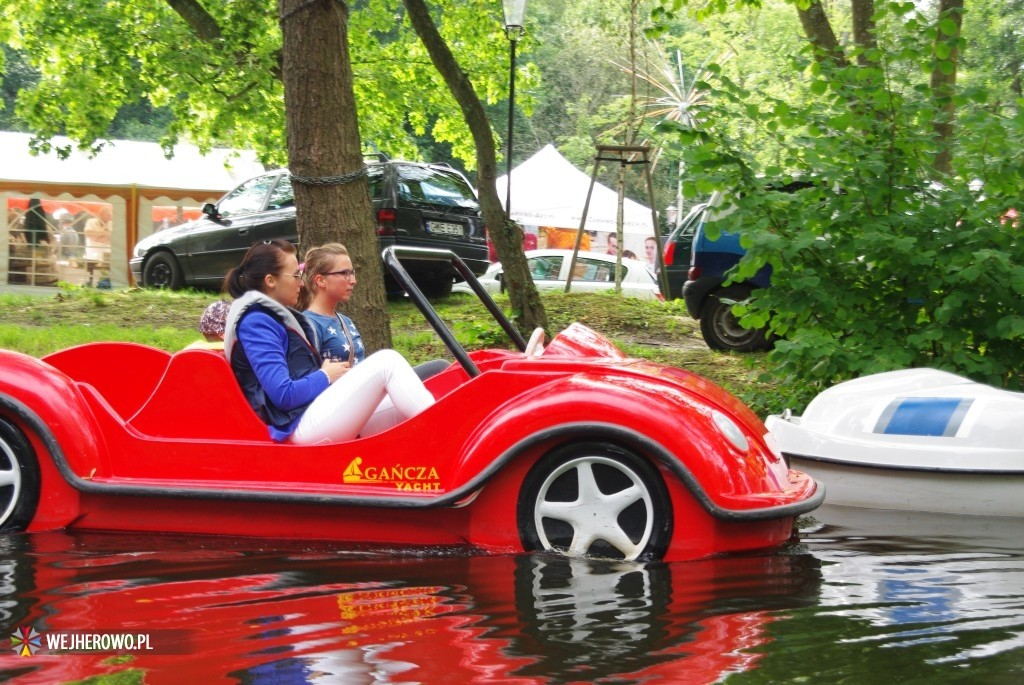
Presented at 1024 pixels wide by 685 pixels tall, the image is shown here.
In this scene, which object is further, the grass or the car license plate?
the car license plate

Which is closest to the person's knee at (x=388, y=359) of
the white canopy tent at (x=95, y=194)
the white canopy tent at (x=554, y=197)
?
the white canopy tent at (x=95, y=194)

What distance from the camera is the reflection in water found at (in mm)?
3215

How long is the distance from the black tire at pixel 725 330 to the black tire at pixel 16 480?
8.05 meters

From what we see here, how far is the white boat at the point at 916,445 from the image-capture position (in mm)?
5469

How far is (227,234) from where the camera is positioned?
52.7 ft

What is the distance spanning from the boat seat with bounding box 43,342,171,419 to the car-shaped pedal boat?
68cm

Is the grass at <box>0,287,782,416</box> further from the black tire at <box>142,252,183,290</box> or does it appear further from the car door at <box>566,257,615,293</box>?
the car door at <box>566,257,615,293</box>

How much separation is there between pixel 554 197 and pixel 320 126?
2246 cm

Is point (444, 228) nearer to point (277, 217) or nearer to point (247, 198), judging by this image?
point (277, 217)

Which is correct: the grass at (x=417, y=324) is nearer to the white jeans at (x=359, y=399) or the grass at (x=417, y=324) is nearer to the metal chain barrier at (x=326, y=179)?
the metal chain barrier at (x=326, y=179)

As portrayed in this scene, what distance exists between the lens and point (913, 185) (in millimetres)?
7062

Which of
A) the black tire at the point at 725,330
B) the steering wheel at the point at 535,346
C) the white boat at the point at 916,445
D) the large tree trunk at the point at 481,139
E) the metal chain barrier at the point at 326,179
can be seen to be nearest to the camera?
the steering wheel at the point at 535,346

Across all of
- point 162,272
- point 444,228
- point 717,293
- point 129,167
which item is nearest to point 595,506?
point 717,293

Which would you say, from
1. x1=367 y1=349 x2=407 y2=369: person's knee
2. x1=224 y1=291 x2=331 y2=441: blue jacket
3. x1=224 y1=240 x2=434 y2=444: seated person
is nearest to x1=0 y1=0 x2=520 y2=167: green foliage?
x1=224 y1=240 x2=434 y2=444: seated person
